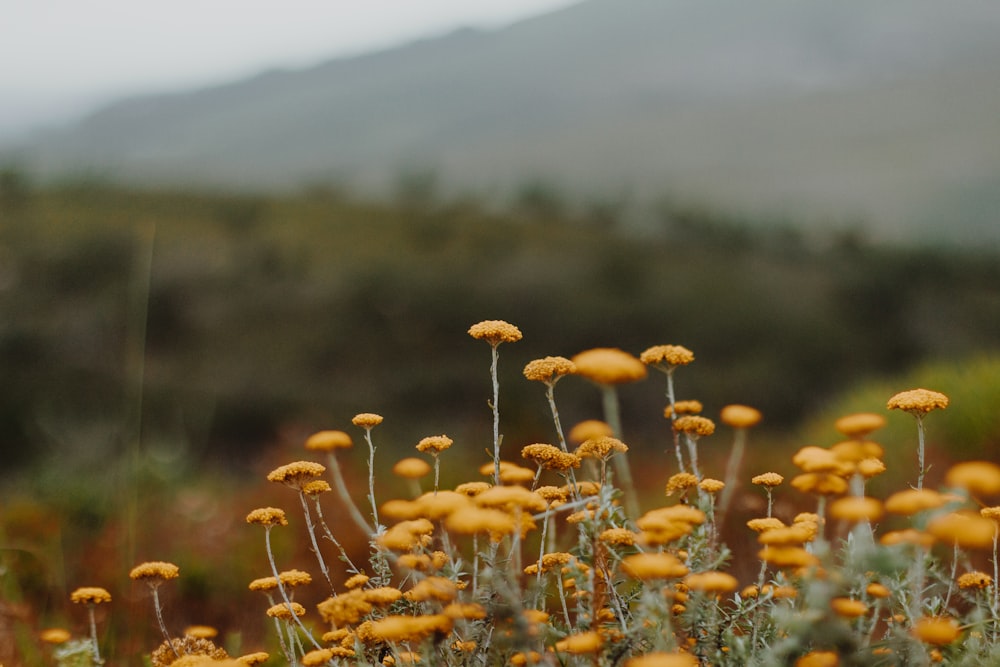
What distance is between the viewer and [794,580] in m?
1.40

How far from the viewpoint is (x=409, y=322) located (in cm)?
1410

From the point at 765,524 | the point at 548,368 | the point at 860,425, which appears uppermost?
the point at 548,368

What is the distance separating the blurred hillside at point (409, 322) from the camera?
Result: 12211 millimetres

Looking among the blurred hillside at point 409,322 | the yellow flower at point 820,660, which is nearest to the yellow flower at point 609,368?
the yellow flower at point 820,660

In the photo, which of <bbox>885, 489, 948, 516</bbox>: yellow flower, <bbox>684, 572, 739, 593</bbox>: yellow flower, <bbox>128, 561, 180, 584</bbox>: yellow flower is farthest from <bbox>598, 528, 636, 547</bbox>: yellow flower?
<bbox>128, 561, 180, 584</bbox>: yellow flower

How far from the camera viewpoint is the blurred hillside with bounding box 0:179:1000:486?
12211 mm

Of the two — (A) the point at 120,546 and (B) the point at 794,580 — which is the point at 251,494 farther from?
(B) the point at 794,580

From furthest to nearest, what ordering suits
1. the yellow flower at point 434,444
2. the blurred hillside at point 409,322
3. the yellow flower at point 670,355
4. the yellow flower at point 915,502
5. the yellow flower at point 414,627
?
the blurred hillside at point 409,322
the yellow flower at point 670,355
the yellow flower at point 434,444
the yellow flower at point 414,627
the yellow flower at point 915,502

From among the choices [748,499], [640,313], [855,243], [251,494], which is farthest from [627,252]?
[748,499]

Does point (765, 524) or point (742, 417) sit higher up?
point (742, 417)

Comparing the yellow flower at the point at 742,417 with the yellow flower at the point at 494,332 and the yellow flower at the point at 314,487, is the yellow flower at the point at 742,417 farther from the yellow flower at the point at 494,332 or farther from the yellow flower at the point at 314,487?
the yellow flower at the point at 314,487

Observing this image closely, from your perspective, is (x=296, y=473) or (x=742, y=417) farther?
(x=296, y=473)

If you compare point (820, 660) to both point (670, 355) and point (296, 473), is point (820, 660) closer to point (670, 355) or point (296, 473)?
point (670, 355)

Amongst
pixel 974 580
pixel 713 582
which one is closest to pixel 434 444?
pixel 713 582
